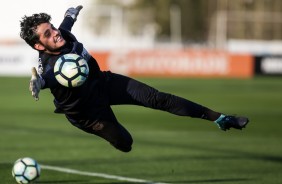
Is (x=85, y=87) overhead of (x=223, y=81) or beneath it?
overhead

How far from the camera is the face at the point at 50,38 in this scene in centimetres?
1020

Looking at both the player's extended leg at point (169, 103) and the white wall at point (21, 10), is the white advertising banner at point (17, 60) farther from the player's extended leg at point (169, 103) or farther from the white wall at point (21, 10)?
the player's extended leg at point (169, 103)

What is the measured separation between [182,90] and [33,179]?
24.5 m

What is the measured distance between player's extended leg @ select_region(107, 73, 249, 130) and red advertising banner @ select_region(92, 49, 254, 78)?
104ft

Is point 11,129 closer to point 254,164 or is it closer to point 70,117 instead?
point 254,164

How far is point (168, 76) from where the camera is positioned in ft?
147

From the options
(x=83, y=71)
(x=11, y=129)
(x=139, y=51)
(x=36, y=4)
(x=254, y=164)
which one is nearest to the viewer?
(x=83, y=71)

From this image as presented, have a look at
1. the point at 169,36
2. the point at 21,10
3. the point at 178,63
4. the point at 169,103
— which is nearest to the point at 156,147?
the point at 169,103

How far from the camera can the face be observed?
1020cm

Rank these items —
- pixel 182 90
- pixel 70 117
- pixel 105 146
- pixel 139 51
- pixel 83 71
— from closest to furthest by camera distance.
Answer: pixel 83 71 < pixel 70 117 < pixel 105 146 < pixel 182 90 < pixel 139 51

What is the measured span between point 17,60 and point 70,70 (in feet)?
111

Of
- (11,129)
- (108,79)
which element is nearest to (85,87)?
(108,79)

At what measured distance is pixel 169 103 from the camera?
10539mm

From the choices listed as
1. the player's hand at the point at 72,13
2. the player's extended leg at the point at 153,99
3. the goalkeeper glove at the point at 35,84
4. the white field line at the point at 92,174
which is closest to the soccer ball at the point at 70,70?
the goalkeeper glove at the point at 35,84
